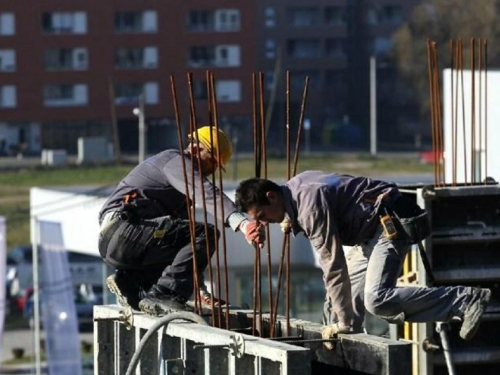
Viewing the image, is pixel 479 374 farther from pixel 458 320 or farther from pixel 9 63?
pixel 9 63

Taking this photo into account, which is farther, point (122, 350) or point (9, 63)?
point (9, 63)

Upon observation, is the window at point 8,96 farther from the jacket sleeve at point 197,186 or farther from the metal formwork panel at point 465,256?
the jacket sleeve at point 197,186

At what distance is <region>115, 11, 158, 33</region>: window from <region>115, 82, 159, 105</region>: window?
3518 millimetres

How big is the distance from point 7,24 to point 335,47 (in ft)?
92.4

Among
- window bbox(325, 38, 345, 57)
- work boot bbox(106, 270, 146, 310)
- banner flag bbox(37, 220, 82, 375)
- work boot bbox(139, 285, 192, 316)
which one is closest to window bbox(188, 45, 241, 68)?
window bbox(325, 38, 345, 57)

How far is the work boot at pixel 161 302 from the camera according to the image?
1034 centimetres

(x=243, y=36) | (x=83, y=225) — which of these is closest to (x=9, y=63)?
(x=243, y=36)

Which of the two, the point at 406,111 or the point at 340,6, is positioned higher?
the point at 340,6

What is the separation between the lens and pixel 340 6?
368 feet

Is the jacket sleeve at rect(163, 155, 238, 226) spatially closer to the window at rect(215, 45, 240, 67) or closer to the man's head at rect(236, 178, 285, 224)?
the man's head at rect(236, 178, 285, 224)

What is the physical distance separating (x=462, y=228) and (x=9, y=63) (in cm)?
8660

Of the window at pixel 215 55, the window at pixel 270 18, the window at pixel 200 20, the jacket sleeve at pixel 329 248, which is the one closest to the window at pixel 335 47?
the window at pixel 270 18

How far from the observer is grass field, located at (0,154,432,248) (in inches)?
2633

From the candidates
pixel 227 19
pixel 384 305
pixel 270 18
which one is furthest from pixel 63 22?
pixel 384 305
